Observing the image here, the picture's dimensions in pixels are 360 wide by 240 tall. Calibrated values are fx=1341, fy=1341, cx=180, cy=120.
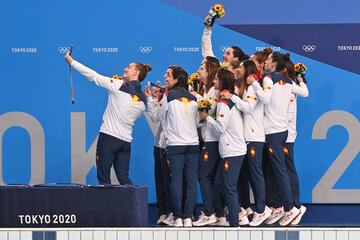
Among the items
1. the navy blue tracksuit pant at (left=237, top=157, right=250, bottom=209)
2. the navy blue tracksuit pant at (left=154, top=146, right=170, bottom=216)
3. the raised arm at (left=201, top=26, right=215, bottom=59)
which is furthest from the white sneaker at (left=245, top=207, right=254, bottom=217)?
the raised arm at (left=201, top=26, right=215, bottom=59)

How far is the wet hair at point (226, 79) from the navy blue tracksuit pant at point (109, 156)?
1373mm

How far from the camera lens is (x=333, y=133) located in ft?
50.1

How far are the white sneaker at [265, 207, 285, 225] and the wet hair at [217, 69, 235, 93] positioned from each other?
1.65 metres

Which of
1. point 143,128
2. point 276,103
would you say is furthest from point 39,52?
point 276,103

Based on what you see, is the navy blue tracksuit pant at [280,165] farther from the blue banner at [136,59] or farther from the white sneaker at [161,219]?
the white sneaker at [161,219]

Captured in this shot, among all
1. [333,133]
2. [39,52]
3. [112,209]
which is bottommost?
[112,209]

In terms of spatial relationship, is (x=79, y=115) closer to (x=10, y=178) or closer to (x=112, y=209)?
(x=10, y=178)

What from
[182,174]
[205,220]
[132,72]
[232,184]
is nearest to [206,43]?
[132,72]

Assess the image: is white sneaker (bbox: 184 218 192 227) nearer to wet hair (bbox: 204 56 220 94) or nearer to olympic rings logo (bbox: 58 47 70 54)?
wet hair (bbox: 204 56 220 94)

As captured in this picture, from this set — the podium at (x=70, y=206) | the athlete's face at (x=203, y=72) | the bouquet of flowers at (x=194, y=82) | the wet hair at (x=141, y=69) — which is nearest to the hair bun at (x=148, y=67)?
the wet hair at (x=141, y=69)

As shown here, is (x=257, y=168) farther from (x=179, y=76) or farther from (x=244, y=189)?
(x=179, y=76)

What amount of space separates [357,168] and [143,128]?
8.16 ft

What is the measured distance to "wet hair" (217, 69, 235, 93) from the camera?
1342cm

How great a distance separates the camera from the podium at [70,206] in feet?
40.1
